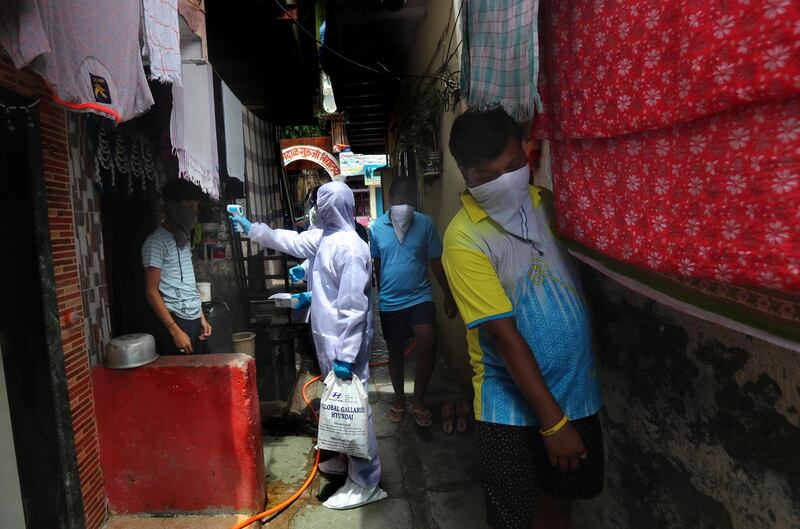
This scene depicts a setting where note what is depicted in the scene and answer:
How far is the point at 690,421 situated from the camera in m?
1.68

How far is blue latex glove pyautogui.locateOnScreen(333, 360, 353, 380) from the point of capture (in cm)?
305

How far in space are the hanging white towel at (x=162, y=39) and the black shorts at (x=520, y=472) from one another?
2.44m

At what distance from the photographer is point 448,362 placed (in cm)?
539

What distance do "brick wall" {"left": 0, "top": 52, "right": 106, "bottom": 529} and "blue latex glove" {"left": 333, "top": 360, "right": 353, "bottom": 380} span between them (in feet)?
5.08

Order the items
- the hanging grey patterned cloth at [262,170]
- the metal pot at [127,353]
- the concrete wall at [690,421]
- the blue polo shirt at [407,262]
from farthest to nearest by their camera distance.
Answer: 1. the hanging grey patterned cloth at [262,170]
2. the blue polo shirt at [407,262]
3. the metal pot at [127,353]
4. the concrete wall at [690,421]

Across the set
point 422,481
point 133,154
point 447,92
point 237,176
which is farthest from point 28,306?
point 447,92

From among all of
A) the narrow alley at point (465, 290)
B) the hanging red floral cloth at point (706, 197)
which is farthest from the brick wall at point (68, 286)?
the hanging red floral cloth at point (706, 197)

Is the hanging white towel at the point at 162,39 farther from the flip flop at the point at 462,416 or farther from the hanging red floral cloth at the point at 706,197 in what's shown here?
the flip flop at the point at 462,416

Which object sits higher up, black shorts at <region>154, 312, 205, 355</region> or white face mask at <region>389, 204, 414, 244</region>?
white face mask at <region>389, 204, 414, 244</region>

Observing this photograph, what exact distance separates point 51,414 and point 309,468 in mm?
1834

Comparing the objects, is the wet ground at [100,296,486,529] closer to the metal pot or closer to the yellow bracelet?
the metal pot

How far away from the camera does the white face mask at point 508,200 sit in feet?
5.81

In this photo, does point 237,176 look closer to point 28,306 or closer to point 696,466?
point 28,306

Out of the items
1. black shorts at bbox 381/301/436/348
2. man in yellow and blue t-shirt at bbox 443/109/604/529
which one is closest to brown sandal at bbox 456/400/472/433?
black shorts at bbox 381/301/436/348
